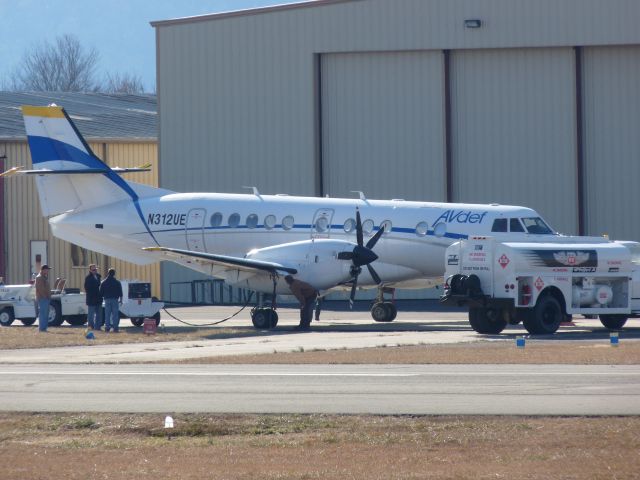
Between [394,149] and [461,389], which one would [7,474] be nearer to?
[461,389]

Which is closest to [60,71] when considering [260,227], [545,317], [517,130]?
[517,130]

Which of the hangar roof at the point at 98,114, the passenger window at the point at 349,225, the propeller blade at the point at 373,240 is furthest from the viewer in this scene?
the hangar roof at the point at 98,114

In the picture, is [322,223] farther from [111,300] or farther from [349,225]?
[111,300]

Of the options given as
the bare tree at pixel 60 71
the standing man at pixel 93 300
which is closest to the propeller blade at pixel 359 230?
the standing man at pixel 93 300

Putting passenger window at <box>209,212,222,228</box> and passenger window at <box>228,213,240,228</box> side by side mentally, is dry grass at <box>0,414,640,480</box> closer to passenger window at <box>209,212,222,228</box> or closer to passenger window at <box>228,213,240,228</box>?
passenger window at <box>228,213,240,228</box>

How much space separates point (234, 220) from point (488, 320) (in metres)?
10.2

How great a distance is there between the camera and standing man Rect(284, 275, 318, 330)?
1161 inches

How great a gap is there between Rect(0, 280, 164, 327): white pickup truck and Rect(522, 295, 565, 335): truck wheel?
35.2ft

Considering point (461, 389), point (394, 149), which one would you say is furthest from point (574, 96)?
point (461, 389)

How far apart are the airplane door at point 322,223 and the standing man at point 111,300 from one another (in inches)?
238

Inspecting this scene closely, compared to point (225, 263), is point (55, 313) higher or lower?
lower

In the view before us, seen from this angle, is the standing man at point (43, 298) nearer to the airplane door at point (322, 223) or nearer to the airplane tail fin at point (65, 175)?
the airplane tail fin at point (65, 175)

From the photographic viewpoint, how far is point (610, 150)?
45.3 meters

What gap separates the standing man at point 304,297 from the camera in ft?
96.7
